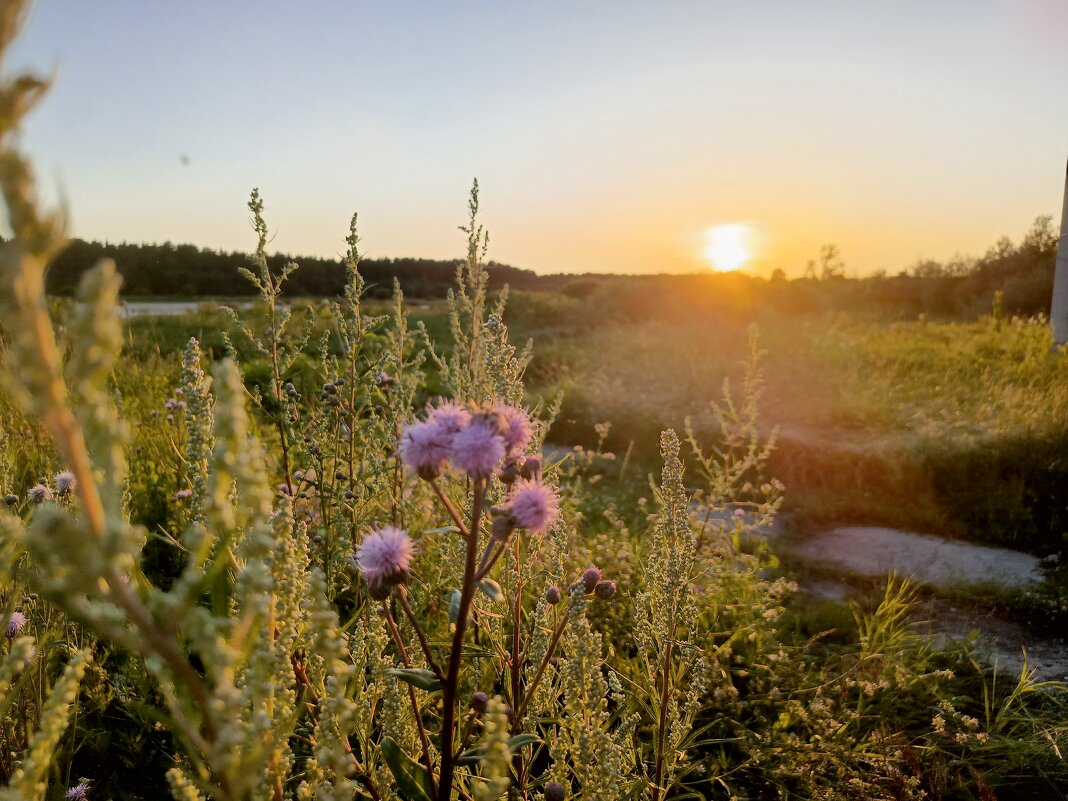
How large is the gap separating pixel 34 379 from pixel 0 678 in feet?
2.18

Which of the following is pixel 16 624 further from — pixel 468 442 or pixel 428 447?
pixel 468 442

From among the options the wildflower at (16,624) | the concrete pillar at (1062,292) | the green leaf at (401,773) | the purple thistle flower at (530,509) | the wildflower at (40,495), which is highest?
the concrete pillar at (1062,292)

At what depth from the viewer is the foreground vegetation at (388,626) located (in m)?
0.58

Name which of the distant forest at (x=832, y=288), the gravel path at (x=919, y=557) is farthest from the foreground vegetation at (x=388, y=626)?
the distant forest at (x=832, y=288)

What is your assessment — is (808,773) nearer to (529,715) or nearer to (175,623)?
(529,715)

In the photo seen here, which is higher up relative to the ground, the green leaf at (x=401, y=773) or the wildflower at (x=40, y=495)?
the wildflower at (x=40, y=495)

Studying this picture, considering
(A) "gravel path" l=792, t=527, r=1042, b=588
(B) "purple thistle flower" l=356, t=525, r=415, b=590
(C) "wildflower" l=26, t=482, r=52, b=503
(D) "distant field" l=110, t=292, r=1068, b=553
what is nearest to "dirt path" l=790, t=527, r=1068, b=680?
(A) "gravel path" l=792, t=527, r=1042, b=588

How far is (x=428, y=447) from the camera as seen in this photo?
1.26 m

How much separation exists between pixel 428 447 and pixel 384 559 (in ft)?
0.84

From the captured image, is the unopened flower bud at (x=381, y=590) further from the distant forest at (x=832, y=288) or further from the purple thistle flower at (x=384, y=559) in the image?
the distant forest at (x=832, y=288)

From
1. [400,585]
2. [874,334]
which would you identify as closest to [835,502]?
[400,585]

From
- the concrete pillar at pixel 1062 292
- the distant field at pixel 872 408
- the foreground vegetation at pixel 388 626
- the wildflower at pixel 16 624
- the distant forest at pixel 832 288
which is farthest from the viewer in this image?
the distant forest at pixel 832 288

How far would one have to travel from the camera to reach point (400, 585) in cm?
133

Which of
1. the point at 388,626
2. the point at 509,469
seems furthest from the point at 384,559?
the point at 388,626
